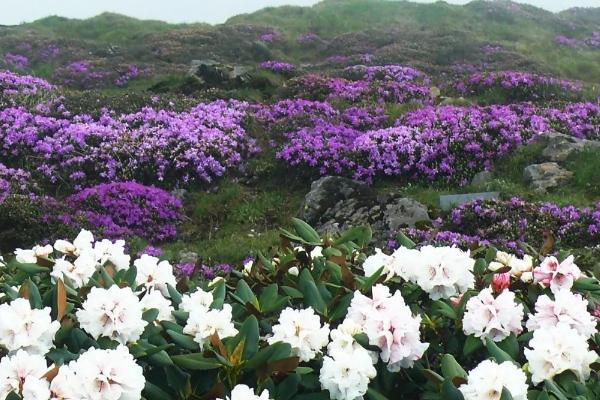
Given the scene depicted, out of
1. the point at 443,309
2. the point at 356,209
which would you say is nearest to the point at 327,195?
the point at 356,209

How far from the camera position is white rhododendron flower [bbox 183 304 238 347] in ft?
10.2

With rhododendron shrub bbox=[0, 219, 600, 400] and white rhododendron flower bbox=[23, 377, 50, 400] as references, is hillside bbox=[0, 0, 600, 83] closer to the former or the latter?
rhododendron shrub bbox=[0, 219, 600, 400]

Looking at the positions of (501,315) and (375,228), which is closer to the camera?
(501,315)

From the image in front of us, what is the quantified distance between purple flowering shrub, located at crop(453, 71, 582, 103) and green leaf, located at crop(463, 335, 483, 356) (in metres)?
17.8

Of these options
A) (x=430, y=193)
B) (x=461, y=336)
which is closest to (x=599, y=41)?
(x=430, y=193)

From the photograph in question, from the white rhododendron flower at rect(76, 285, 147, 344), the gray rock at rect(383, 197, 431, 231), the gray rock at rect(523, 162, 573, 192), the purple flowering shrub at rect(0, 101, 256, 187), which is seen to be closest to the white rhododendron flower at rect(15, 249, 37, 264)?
the white rhododendron flower at rect(76, 285, 147, 344)

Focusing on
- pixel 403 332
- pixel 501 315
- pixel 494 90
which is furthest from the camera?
pixel 494 90

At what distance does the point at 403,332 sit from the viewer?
306cm

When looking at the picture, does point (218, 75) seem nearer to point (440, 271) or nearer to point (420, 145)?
point (420, 145)

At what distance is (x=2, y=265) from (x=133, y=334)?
216 cm

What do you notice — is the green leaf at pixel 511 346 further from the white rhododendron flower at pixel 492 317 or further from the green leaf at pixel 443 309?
the green leaf at pixel 443 309

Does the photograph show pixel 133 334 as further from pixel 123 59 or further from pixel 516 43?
pixel 516 43

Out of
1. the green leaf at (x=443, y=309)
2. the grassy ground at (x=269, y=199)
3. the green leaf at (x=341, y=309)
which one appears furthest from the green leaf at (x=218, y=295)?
the grassy ground at (x=269, y=199)

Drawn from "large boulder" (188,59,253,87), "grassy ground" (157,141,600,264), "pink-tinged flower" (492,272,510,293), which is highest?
"pink-tinged flower" (492,272,510,293)
